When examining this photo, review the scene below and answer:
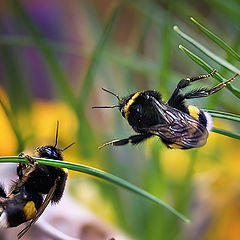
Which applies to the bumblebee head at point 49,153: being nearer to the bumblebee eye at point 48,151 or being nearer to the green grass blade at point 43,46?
the bumblebee eye at point 48,151

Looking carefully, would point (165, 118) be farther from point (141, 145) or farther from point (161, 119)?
point (141, 145)

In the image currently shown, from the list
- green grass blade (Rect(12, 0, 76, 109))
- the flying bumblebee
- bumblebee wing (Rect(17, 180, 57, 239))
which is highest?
green grass blade (Rect(12, 0, 76, 109))

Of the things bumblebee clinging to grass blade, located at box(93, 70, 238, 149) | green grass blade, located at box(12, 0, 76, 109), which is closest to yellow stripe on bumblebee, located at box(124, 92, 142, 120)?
bumblebee clinging to grass blade, located at box(93, 70, 238, 149)

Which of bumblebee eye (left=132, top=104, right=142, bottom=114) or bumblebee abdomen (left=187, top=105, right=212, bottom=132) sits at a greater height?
bumblebee eye (left=132, top=104, right=142, bottom=114)

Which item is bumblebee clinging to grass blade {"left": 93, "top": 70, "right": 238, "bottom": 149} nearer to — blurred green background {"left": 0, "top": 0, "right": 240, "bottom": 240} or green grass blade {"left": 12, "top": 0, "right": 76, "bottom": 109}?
blurred green background {"left": 0, "top": 0, "right": 240, "bottom": 240}

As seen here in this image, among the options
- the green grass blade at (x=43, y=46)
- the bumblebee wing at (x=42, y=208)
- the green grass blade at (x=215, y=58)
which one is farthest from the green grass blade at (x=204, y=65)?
the green grass blade at (x=43, y=46)

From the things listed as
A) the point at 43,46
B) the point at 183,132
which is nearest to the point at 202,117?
the point at 183,132

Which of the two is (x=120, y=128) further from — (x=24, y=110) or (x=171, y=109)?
(x=171, y=109)
